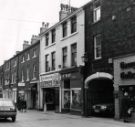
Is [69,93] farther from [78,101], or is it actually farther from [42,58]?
[42,58]

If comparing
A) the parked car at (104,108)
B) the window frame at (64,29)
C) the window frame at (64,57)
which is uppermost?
the window frame at (64,29)

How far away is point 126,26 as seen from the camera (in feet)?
66.1

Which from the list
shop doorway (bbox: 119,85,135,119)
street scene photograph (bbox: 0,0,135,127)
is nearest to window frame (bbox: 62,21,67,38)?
street scene photograph (bbox: 0,0,135,127)

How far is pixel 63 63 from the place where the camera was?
2984cm

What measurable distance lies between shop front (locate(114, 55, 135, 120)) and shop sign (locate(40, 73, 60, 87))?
410 inches

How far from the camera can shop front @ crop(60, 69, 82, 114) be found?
84.8 feet

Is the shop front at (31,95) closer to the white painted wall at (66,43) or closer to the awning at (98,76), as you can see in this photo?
the white painted wall at (66,43)

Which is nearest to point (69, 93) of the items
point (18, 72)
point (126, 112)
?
point (126, 112)

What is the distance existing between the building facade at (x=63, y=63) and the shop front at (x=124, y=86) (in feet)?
17.8

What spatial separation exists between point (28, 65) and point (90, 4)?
61.6ft

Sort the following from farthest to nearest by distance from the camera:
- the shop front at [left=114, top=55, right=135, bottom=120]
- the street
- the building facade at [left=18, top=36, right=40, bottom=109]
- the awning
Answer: the building facade at [left=18, top=36, right=40, bottom=109] < the awning < the shop front at [left=114, top=55, right=135, bottom=120] < the street

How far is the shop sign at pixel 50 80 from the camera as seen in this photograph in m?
30.4

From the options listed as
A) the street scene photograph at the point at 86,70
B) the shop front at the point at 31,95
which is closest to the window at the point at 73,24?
the street scene photograph at the point at 86,70

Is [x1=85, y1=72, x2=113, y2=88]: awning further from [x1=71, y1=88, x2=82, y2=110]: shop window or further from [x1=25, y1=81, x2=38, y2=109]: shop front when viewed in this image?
[x1=25, y1=81, x2=38, y2=109]: shop front
